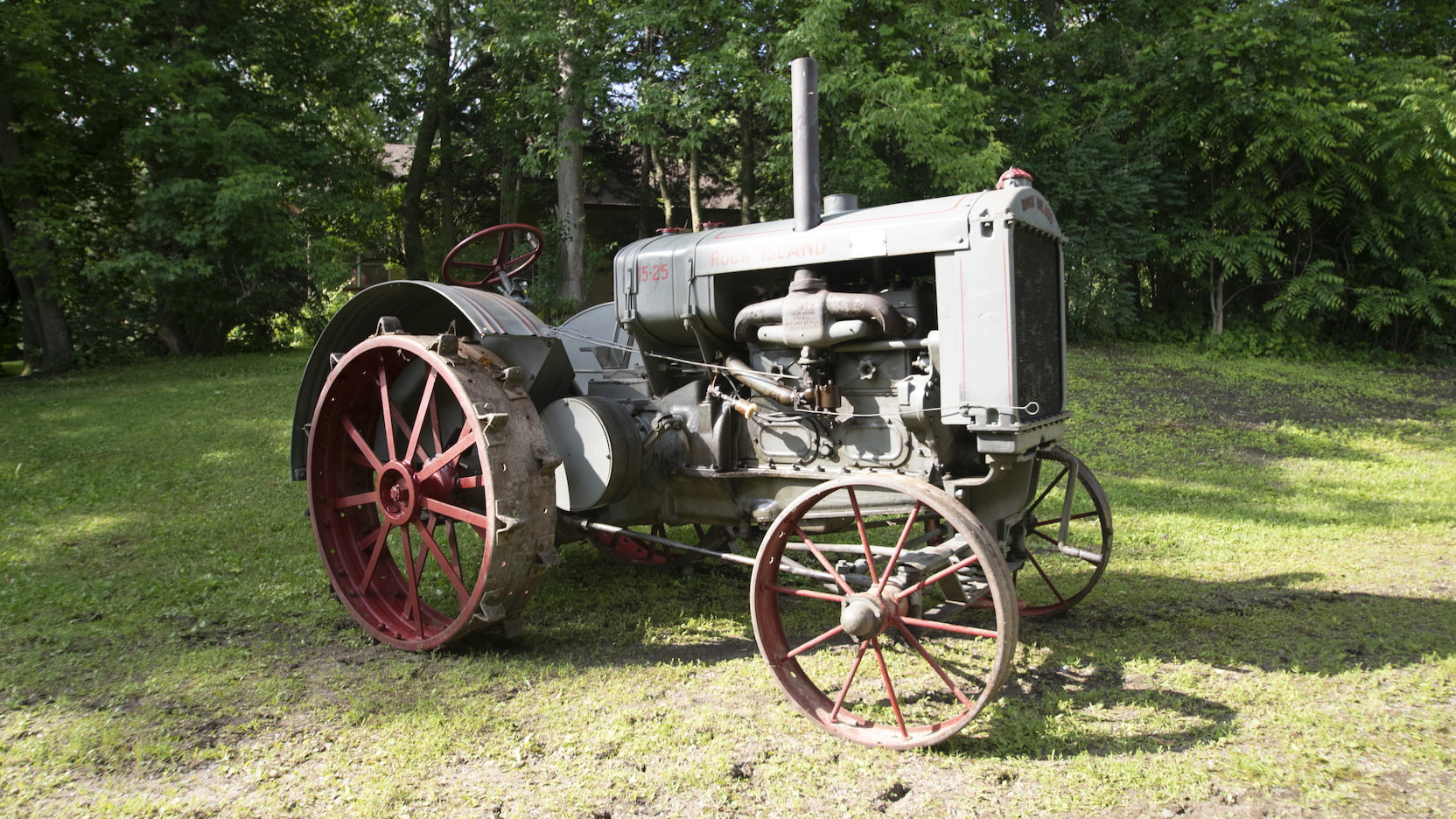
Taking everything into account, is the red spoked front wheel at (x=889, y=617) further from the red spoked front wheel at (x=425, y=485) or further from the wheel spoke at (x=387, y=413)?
the wheel spoke at (x=387, y=413)

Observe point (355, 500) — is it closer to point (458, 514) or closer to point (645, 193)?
point (458, 514)

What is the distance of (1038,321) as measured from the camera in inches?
128

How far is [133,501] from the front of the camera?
19.6 ft

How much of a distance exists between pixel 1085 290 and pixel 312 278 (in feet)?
33.7

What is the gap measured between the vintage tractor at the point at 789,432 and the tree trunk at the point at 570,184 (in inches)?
309

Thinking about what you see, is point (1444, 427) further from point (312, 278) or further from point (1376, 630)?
point (312, 278)

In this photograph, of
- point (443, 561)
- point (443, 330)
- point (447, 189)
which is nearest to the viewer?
point (443, 561)

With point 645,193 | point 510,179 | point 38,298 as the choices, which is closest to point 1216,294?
point 645,193

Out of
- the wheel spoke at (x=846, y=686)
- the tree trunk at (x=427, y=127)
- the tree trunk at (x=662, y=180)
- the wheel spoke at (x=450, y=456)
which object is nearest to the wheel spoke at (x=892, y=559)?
the wheel spoke at (x=846, y=686)

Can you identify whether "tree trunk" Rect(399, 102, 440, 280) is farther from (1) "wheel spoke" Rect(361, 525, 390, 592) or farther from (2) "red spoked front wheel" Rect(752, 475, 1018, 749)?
(2) "red spoked front wheel" Rect(752, 475, 1018, 749)

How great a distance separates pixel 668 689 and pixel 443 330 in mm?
2138

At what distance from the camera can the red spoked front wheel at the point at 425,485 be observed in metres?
3.20

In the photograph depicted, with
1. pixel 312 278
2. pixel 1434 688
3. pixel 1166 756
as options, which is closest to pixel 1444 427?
pixel 1434 688

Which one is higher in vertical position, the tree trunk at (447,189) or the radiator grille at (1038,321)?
the tree trunk at (447,189)
